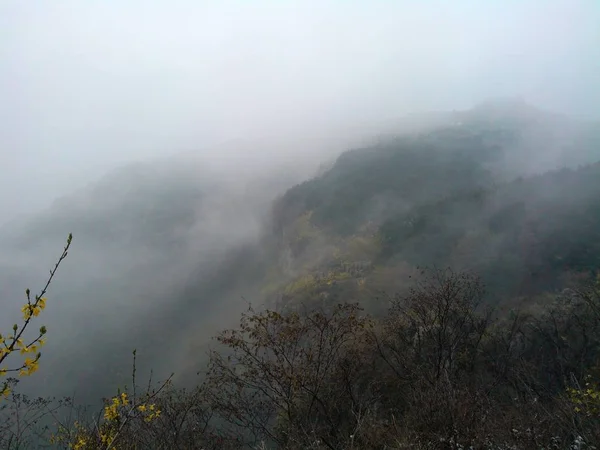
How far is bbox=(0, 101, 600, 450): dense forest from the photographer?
1487 cm

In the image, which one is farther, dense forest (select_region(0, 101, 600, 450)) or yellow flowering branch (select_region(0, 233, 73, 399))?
dense forest (select_region(0, 101, 600, 450))

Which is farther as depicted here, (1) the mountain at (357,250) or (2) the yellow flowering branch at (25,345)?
(1) the mountain at (357,250)

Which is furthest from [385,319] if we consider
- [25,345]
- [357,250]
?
[357,250]

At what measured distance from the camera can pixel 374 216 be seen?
443ft

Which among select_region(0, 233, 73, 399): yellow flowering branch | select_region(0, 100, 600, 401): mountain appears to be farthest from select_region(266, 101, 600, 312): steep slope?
select_region(0, 233, 73, 399): yellow flowering branch

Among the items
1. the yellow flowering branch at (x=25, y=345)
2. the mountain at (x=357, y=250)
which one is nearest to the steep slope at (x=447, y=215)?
the mountain at (x=357, y=250)

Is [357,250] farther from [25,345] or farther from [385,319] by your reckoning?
[25,345]

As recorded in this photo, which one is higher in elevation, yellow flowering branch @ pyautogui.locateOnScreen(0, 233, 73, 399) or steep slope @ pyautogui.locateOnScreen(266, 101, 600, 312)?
yellow flowering branch @ pyautogui.locateOnScreen(0, 233, 73, 399)

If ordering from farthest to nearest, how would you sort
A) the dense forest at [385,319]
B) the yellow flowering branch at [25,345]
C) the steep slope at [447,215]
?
the steep slope at [447,215] → the dense forest at [385,319] → the yellow flowering branch at [25,345]

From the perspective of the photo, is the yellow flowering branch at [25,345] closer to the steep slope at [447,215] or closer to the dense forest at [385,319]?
the dense forest at [385,319]

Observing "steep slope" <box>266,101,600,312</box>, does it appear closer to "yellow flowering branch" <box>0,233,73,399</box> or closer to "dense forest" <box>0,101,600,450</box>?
"dense forest" <box>0,101,600,450</box>

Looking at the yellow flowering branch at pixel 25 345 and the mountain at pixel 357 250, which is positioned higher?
the yellow flowering branch at pixel 25 345

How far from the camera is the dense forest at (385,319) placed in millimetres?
14867

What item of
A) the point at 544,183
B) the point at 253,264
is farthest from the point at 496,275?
the point at 253,264
